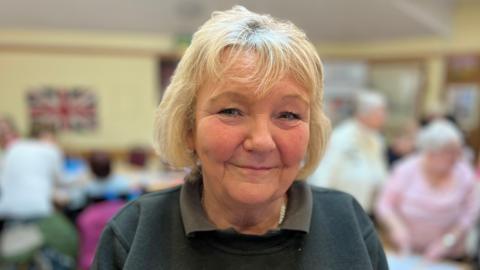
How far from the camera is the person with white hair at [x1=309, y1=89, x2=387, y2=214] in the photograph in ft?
8.89

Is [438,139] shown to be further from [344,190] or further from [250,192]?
[250,192]

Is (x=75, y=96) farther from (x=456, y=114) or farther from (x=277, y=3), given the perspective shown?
(x=456, y=114)

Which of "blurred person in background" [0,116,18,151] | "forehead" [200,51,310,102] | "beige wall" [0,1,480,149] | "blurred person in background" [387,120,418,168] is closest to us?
"forehead" [200,51,310,102]

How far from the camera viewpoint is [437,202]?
208cm

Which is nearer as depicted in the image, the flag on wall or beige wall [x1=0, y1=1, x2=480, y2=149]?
beige wall [x1=0, y1=1, x2=480, y2=149]

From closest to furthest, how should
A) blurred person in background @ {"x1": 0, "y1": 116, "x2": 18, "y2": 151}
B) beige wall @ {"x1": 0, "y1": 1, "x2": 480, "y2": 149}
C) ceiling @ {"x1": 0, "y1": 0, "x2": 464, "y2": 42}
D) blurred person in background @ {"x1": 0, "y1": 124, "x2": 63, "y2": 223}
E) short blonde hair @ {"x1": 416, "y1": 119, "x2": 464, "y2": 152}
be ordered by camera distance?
1. short blonde hair @ {"x1": 416, "y1": 119, "x2": 464, "y2": 152}
2. blurred person in background @ {"x1": 0, "y1": 124, "x2": 63, "y2": 223}
3. blurred person in background @ {"x1": 0, "y1": 116, "x2": 18, "y2": 151}
4. ceiling @ {"x1": 0, "y1": 0, "x2": 464, "y2": 42}
5. beige wall @ {"x1": 0, "y1": 1, "x2": 480, "y2": 149}

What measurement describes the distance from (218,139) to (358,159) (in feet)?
7.42

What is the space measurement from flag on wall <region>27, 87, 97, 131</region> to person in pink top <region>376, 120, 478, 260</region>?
3.88 m

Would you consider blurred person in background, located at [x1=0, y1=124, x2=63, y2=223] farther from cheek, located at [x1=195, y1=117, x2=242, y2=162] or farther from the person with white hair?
cheek, located at [x1=195, y1=117, x2=242, y2=162]

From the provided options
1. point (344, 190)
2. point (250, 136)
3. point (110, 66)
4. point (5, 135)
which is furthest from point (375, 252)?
point (110, 66)

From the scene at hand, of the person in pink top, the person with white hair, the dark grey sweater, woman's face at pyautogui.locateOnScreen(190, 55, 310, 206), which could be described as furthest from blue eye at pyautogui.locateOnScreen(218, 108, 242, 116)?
the person with white hair

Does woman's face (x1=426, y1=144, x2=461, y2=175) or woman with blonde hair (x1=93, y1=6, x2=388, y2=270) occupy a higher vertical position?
woman with blonde hair (x1=93, y1=6, x2=388, y2=270)

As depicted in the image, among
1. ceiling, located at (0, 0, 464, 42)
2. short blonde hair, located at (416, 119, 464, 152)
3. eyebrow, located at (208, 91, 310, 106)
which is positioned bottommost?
short blonde hair, located at (416, 119, 464, 152)

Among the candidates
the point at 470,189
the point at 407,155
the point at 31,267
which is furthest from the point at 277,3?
the point at 31,267
